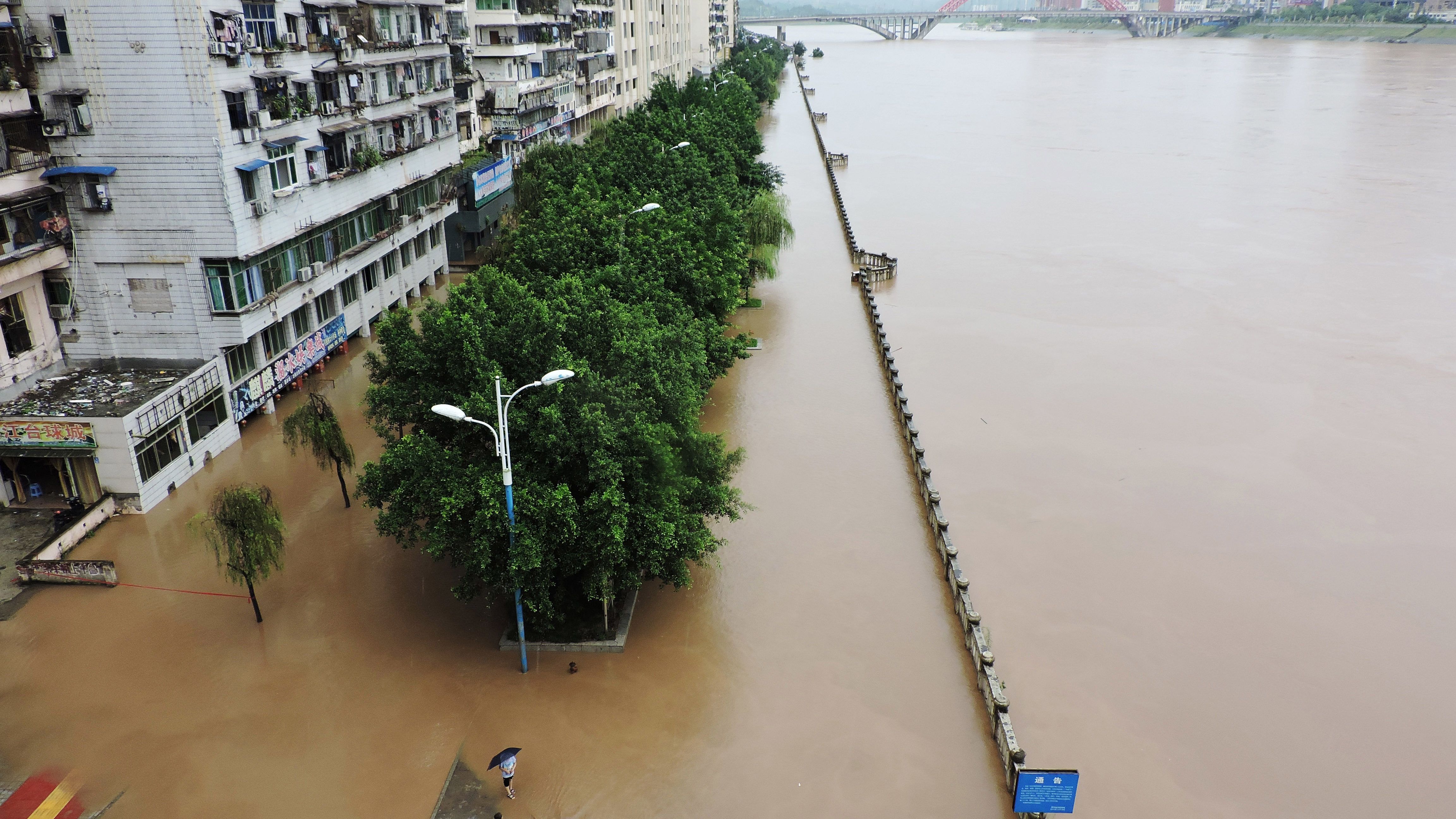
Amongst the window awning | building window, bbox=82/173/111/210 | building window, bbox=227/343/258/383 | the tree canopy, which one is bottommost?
building window, bbox=227/343/258/383

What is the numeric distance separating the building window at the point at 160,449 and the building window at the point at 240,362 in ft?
8.65

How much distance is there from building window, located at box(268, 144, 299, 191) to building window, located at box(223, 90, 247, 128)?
114 centimetres

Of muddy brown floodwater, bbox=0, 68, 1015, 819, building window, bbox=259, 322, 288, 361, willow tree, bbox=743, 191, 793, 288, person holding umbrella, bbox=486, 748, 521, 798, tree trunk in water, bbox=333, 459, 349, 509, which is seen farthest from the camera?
willow tree, bbox=743, 191, 793, 288

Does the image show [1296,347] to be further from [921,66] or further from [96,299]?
[921,66]

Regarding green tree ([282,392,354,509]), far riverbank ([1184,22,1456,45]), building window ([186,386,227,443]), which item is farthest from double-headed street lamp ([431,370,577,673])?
far riverbank ([1184,22,1456,45])

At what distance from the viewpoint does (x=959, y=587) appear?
2086 centimetres

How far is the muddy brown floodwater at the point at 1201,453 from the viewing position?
17.9m

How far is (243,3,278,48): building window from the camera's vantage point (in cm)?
2697

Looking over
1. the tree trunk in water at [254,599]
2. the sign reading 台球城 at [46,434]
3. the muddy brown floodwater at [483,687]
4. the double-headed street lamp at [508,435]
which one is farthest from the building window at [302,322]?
the double-headed street lamp at [508,435]

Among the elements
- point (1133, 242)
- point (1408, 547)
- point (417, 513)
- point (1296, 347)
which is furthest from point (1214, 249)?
point (417, 513)

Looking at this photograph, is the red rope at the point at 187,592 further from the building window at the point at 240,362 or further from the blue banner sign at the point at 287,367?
the building window at the point at 240,362

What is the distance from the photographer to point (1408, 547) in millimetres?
24016

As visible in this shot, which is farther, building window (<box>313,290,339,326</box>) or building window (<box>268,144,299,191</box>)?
building window (<box>313,290,339,326</box>)

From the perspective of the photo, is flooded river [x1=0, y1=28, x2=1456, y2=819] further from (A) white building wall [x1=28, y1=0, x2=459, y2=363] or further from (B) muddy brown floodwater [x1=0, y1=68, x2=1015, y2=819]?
(A) white building wall [x1=28, y1=0, x2=459, y2=363]
